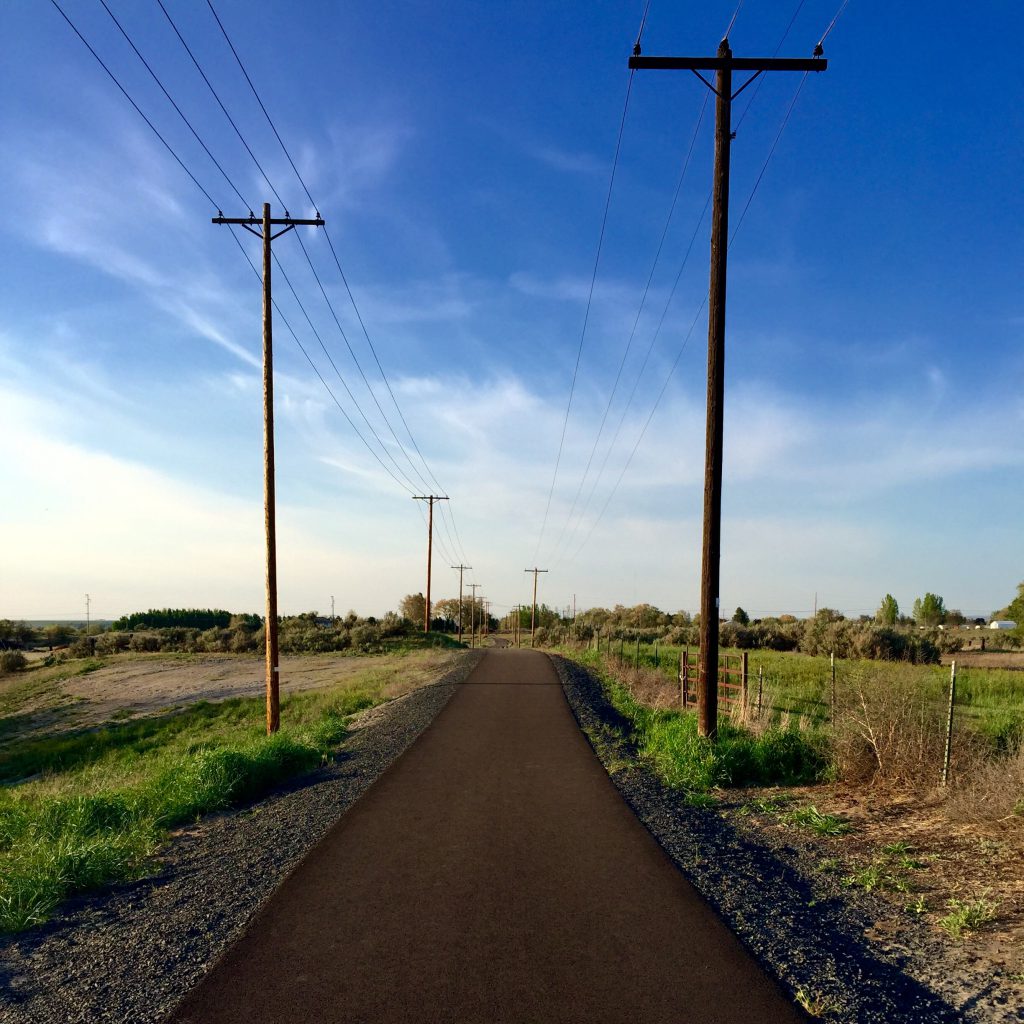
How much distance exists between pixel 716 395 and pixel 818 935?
9.48 metres

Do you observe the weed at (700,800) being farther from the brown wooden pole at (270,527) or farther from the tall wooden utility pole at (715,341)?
the brown wooden pole at (270,527)

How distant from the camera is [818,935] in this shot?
5766 millimetres

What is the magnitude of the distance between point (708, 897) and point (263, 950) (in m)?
3.48

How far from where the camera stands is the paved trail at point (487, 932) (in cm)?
466

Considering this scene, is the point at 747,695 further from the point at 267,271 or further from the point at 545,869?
the point at 267,271

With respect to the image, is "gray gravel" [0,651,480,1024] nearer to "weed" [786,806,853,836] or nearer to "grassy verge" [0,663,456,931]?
"grassy verge" [0,663,456,931]

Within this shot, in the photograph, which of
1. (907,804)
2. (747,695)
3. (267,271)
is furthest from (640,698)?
(267,271)

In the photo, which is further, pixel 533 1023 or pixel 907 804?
pixel 907 804

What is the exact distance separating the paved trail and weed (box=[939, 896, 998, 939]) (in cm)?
160

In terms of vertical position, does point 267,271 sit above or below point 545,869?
above

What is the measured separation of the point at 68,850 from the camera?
765 cm

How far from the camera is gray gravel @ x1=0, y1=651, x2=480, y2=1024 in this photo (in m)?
4.85

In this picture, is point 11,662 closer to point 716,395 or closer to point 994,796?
point 716,395

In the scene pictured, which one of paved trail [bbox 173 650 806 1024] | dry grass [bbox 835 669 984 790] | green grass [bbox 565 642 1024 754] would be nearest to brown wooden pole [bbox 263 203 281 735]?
paved trail [bbox 173 650 806 1024]
